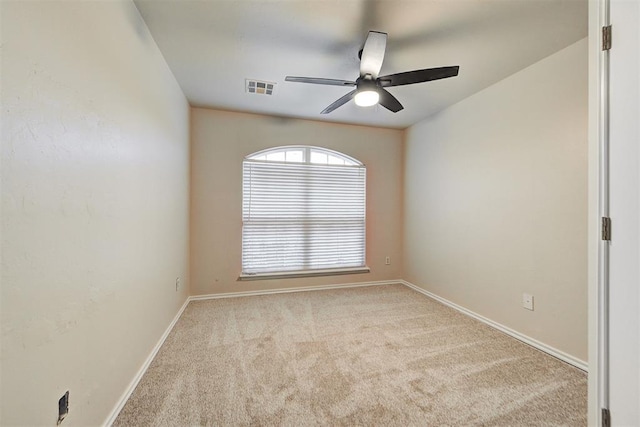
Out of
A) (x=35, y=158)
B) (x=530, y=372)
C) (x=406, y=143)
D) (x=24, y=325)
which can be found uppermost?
(x=406, y=143)

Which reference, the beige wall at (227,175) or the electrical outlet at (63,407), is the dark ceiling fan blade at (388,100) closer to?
the beige wall at (227,175)

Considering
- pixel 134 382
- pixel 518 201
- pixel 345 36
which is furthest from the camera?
pixel 518 201

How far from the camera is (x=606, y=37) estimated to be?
1099 mm

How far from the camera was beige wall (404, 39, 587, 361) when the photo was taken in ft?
6.62

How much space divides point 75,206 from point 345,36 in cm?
196

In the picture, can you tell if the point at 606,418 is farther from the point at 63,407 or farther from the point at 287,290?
the point at 287,290

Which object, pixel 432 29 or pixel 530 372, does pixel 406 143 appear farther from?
pixel 530 372

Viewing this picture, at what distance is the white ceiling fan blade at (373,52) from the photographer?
169cm

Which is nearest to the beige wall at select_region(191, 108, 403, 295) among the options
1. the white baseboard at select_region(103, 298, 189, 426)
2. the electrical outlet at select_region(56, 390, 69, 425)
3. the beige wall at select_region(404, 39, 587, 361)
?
the white baseboard at select_region(103, 298, 189, 426)

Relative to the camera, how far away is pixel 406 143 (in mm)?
4098

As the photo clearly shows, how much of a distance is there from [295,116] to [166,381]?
3173 millimetres

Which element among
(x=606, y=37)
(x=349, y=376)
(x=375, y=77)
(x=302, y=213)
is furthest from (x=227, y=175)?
(x=606, y=37)

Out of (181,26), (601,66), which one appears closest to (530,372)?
(601,66)

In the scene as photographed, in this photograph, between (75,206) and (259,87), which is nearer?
(75,206)
